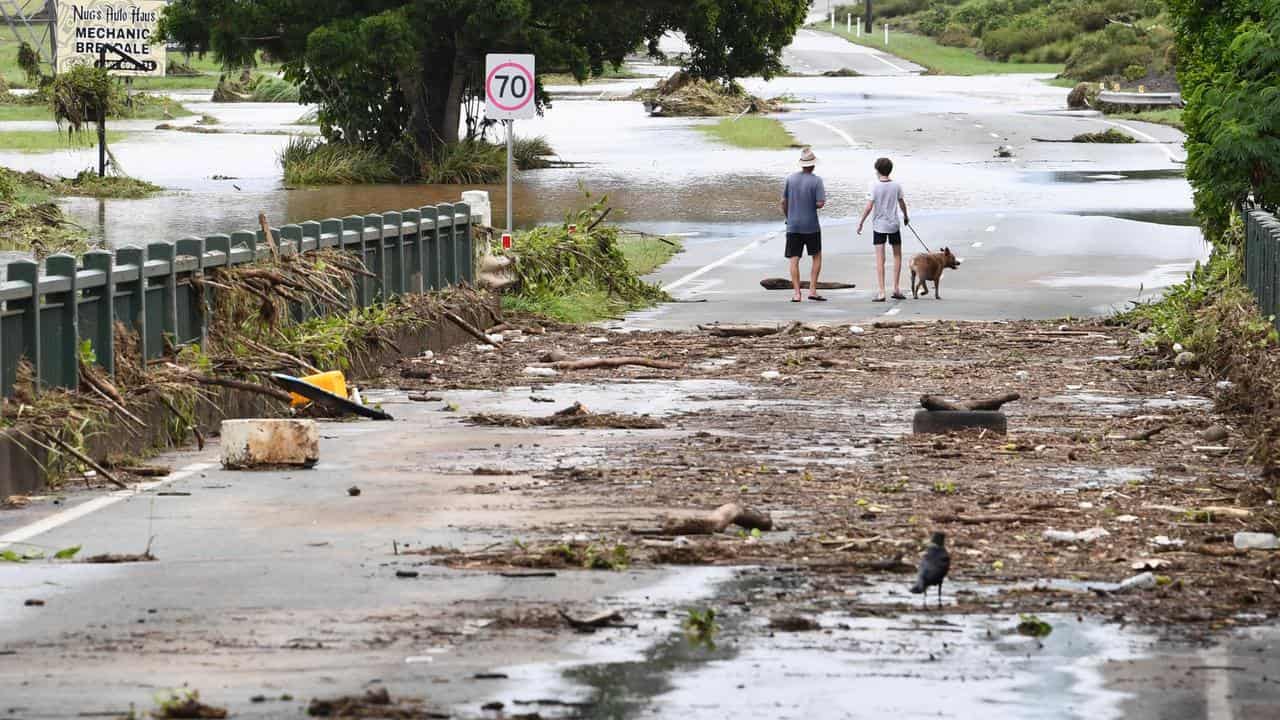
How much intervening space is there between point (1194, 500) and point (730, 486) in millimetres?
2558

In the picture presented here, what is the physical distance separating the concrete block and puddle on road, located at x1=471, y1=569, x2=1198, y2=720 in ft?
16.6

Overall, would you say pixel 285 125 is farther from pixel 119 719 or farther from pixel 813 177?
pixel 119 719

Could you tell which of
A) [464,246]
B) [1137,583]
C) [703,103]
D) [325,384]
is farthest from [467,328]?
[703,103]

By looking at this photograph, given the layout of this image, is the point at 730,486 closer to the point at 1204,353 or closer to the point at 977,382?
the point at 977,382

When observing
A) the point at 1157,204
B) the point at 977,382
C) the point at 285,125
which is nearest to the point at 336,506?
the point at 977,382

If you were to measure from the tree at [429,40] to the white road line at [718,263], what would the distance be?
366 inches

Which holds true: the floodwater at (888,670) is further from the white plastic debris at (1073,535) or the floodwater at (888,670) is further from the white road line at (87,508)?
the white road line at (87,508)

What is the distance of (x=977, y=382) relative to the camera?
18594mm

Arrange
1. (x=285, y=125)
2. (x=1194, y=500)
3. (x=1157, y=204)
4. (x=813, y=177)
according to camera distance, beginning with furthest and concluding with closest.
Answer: (x=285, y=125) → (x=1157, y=204) → (x=813, y=177) → (x=1194, y=500)

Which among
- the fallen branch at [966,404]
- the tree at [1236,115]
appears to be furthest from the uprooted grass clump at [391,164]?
the fallen branch at [966,404]

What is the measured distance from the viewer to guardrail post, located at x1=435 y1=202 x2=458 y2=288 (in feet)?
76.9

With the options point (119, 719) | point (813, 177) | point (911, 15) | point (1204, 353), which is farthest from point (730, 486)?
point (911, 15)

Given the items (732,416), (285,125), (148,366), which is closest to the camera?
(148,366)

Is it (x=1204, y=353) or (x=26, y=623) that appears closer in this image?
(x=26, y=623)
